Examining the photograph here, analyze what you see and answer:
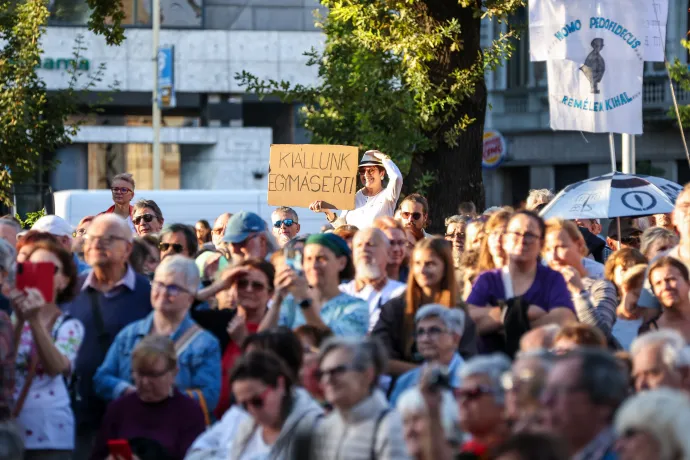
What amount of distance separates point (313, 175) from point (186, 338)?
5.22 metres

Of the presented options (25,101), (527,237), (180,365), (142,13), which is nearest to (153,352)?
(180,365)

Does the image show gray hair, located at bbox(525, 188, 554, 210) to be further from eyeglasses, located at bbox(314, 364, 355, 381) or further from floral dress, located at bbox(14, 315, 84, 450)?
eyeglasses, located at bbox(314, 364, 355, 381)

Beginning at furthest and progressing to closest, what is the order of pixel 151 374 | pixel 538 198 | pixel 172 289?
pixel 538 198 < pixel 172 289 < pixel 151 374

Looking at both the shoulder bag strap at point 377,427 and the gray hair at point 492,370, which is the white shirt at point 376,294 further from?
the gray hair at point 492,370

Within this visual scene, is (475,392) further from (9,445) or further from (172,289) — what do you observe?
(172,289)

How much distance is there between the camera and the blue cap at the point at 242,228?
841 centimetres

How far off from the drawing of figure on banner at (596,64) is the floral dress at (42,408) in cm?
645

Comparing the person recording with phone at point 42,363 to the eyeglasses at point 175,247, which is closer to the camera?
the person recording with phone at point 42,363

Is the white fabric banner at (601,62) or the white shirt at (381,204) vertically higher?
the white fabric banner at (601,62)

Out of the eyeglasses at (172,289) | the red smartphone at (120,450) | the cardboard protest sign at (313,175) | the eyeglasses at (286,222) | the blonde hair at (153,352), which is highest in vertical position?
the cardboard protest sign at (313,175)

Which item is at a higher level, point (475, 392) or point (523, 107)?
point (523, 107)

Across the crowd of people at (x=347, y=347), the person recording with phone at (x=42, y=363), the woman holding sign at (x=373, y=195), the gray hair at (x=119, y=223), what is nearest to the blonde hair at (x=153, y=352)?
the crowd of people at (x=347, y=347)

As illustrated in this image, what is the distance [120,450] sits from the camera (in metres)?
6.46

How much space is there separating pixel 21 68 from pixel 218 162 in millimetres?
19026
